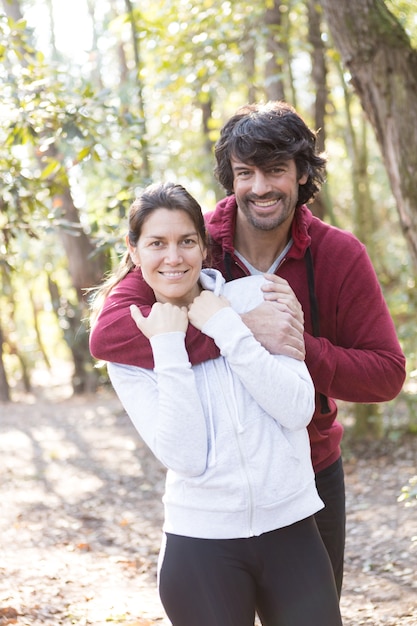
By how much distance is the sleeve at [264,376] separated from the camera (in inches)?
80.9

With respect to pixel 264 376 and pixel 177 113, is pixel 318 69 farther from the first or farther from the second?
pixel 264 376

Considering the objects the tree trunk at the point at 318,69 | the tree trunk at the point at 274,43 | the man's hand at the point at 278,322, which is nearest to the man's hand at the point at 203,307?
the man's hand at the point at 278,322

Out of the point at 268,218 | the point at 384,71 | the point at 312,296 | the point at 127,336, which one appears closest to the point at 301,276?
the point at 312,296

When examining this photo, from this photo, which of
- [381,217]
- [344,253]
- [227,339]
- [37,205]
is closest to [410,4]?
[37,205]

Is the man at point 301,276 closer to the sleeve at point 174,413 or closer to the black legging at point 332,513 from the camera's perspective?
the black legging at point 332,513

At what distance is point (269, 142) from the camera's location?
2441mm

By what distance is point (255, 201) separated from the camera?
2.53 meters

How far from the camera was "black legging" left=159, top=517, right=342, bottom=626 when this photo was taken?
2117 millimetres

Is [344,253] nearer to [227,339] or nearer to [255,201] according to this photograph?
[255,201]

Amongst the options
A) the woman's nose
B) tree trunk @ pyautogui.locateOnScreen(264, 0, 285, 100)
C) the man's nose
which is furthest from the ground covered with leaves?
tree trunk @ pyautogui.locateOnScreen(264, 0, 285, 100)

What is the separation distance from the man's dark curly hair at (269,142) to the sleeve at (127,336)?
0.54m

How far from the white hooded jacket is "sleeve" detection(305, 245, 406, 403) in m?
0.25

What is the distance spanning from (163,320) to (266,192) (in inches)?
24.2

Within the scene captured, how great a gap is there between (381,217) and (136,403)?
18393 mm
